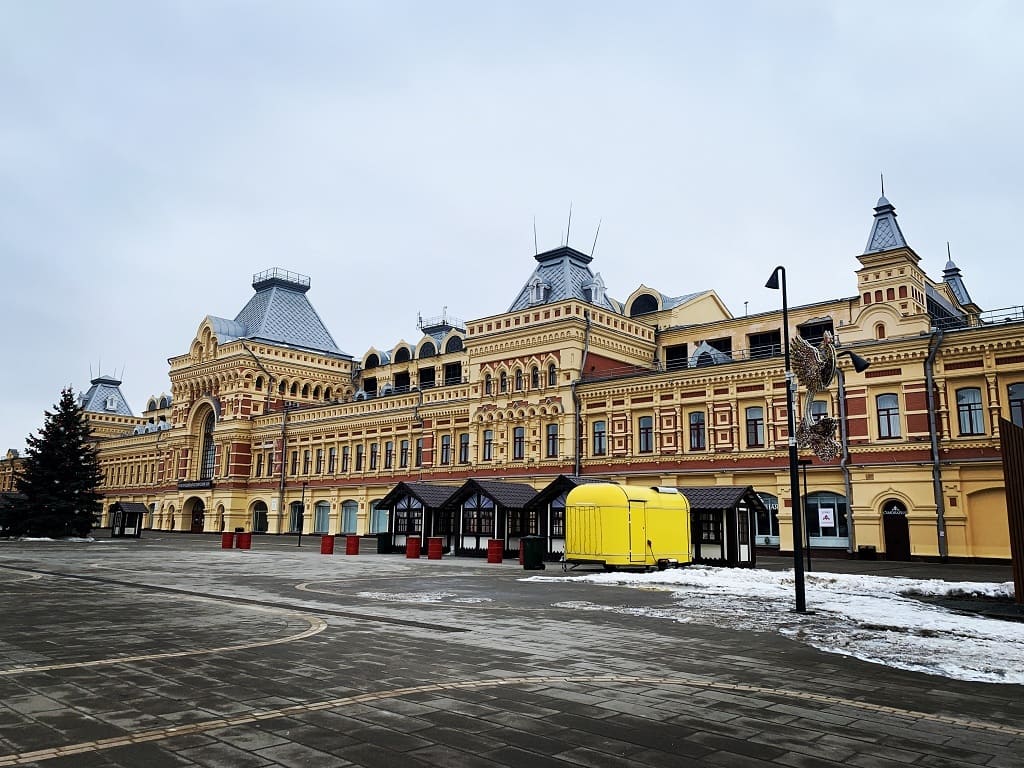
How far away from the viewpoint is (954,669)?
385 inches

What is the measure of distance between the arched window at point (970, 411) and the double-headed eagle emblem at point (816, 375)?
49.4 feet

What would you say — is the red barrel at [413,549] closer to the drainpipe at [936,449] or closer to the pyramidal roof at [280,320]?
the drainpipe at [936,449]

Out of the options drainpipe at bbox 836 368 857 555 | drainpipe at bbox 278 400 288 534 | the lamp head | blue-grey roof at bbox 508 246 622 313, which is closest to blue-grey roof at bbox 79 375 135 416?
drainpipe at bbox 278 400 288 534

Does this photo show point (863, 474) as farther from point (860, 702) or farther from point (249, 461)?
point (249, 461)

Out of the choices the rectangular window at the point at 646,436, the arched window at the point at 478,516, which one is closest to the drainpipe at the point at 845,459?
the rectangular window at the point at 646,436

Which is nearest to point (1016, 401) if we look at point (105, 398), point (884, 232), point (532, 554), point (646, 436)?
point (884, 232)

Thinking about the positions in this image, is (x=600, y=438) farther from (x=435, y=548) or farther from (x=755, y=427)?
(x=435, y=548)

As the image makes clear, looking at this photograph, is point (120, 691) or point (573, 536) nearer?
point (120, 691)

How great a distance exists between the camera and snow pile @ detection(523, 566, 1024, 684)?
34.9 feet

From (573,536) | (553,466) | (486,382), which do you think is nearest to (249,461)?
(486,382)

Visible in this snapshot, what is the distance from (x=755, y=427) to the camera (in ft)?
131

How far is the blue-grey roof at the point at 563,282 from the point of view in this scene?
169 feet

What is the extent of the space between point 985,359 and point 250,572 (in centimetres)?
3132

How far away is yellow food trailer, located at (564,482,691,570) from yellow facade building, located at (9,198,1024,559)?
11881 mm
